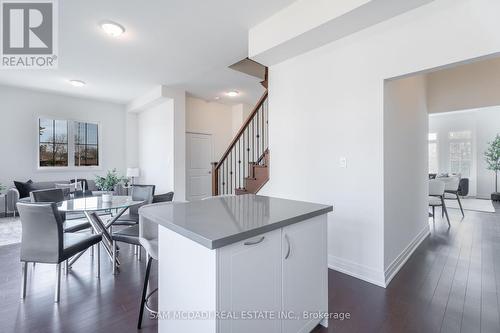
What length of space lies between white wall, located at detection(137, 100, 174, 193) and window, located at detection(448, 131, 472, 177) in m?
9.53

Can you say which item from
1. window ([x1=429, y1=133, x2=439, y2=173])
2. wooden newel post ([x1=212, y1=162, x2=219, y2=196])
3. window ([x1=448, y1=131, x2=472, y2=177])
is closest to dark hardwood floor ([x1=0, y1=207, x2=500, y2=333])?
wooden newel post ([x1=212, y1=162, x2=219, y2=196])

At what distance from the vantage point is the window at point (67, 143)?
6168 mm

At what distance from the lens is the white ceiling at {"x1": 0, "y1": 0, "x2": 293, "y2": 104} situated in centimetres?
275

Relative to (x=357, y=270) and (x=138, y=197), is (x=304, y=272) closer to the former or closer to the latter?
(x=357, y=270)

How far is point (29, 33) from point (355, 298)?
16.3 ft

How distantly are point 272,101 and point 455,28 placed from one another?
2.06 metres

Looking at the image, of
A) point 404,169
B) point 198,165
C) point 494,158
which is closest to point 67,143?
point 198,165

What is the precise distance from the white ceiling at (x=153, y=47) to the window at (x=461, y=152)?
299 inches

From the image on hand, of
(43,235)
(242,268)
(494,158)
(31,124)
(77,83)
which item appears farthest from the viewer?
(494,158)

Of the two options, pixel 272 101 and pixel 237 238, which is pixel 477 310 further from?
pixel 272 101

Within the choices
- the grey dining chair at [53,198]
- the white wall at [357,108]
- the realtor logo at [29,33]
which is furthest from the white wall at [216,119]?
the white wall at [357,108]

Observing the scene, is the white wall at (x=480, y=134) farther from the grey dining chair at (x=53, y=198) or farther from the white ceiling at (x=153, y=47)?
the grey dining chair at (x=53, y=198)

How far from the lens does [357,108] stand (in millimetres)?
2682

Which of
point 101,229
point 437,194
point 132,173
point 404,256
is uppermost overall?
point 132,173
